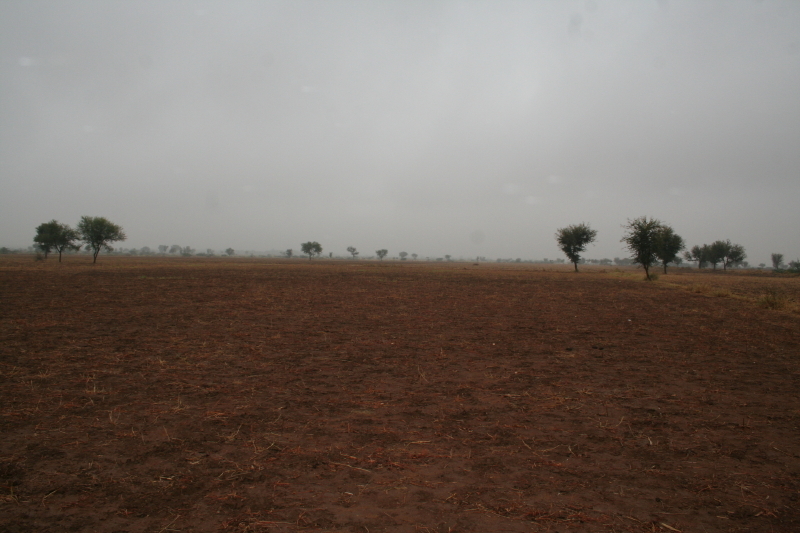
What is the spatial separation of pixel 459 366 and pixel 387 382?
1839 mm

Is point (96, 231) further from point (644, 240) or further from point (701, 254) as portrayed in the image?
point (701, 254)

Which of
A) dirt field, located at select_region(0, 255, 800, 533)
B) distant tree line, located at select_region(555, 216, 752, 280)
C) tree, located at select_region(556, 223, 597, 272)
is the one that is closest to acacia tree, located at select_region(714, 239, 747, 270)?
distant tree line, located at select_region(555, 216, 752, 280)

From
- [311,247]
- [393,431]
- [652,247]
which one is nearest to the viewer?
[393,431]

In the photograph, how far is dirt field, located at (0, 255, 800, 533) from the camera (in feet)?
11.0

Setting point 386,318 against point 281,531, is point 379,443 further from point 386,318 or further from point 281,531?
point 386,318

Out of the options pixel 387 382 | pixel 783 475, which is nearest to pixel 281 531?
pixel 387 382

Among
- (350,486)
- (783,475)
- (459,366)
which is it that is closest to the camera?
(350,486)

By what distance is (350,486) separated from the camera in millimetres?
3715

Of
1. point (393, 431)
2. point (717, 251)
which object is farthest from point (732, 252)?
point (393, 431)

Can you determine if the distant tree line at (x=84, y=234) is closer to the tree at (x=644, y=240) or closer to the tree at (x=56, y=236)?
the tree at (x=56, y=236)

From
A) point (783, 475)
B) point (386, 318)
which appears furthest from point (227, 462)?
point (386, 318)

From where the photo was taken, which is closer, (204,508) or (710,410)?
(204,508)

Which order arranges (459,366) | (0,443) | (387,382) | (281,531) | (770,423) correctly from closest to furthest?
1. (281,531)
2. (0,443)
3. (770,423)
4. (387,382)
5. (459,366)

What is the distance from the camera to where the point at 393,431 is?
4957 millimetres
